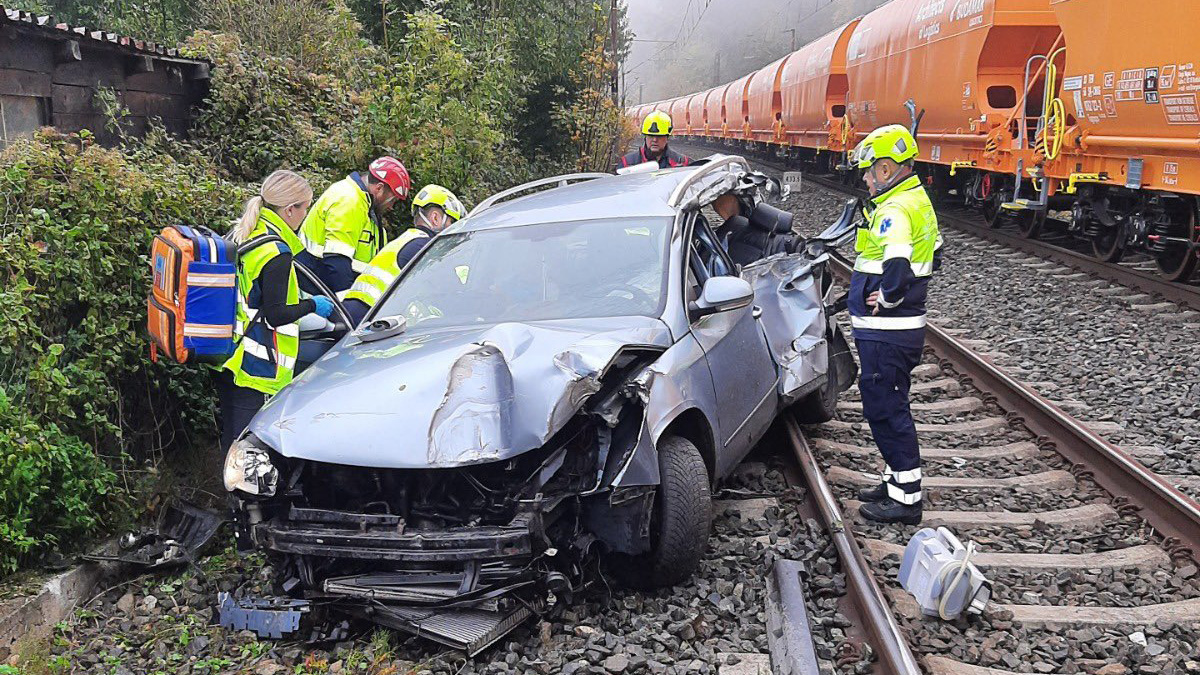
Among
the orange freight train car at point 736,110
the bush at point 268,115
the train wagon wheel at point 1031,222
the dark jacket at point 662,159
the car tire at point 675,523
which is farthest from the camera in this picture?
the orange freight train car at point 736,110

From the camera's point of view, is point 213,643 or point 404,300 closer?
point 213,643

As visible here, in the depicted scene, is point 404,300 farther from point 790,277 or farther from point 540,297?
point 790,277

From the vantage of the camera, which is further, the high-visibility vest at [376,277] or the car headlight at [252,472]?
the high-visibility vest at [376,277]

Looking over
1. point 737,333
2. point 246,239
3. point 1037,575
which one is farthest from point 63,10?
point 1037,575

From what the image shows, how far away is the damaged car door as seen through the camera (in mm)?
4809

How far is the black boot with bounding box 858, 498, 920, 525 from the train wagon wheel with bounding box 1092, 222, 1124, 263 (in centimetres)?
765

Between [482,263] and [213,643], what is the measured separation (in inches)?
89.7

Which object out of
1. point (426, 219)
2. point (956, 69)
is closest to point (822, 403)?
point (426, 219)

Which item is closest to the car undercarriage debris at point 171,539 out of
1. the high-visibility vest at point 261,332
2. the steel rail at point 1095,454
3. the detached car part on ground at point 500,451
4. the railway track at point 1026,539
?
the high-visibility vest at point 261,332

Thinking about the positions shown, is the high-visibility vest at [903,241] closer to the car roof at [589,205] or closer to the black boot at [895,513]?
the black boot at [895,513]

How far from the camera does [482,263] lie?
5285mm

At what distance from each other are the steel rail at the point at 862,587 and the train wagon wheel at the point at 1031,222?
9334 mm

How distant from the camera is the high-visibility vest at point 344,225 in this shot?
6215 mm

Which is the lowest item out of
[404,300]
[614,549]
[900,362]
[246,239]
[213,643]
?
[213,643]
